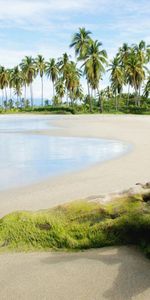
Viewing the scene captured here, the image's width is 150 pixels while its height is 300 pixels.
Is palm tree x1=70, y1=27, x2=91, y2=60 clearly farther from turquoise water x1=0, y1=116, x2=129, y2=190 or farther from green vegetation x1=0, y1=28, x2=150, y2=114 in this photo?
turquoise water x1=0, y1=116, x2=129, y2=190

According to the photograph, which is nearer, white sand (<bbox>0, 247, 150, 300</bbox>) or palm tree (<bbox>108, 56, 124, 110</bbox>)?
white sand (<bbox>0, 247, 150, 300</bbox>)

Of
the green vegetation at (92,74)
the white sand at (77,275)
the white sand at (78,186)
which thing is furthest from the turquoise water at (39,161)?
the green vegetation at (92,74)

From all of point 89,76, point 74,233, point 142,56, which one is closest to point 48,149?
point 74,233

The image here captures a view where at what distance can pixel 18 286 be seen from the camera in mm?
3867

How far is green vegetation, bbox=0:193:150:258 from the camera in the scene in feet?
14.8

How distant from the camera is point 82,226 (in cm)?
476

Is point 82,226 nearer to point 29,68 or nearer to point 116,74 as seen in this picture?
point 116,74

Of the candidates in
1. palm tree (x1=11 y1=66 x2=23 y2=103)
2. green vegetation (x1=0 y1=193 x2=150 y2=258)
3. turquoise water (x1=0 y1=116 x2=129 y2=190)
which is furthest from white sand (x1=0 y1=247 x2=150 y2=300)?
palm tree (x1=11 y1=66 x2=23 y2=103)

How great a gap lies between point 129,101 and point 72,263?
78.0 m

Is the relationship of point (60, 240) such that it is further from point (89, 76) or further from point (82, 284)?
point (89, 76)

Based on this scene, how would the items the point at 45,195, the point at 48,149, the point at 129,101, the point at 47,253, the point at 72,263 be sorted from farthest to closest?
the point at 129,101, the point at 48,149, the point at 45,195, the point at 47,253, the point at 72,263

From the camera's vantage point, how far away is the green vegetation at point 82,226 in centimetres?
452

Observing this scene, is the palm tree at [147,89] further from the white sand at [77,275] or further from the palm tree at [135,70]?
the white sand at [77,275]

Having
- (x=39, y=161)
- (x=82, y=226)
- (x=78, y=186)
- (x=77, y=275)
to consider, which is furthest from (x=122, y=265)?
(x=39, y=161)
